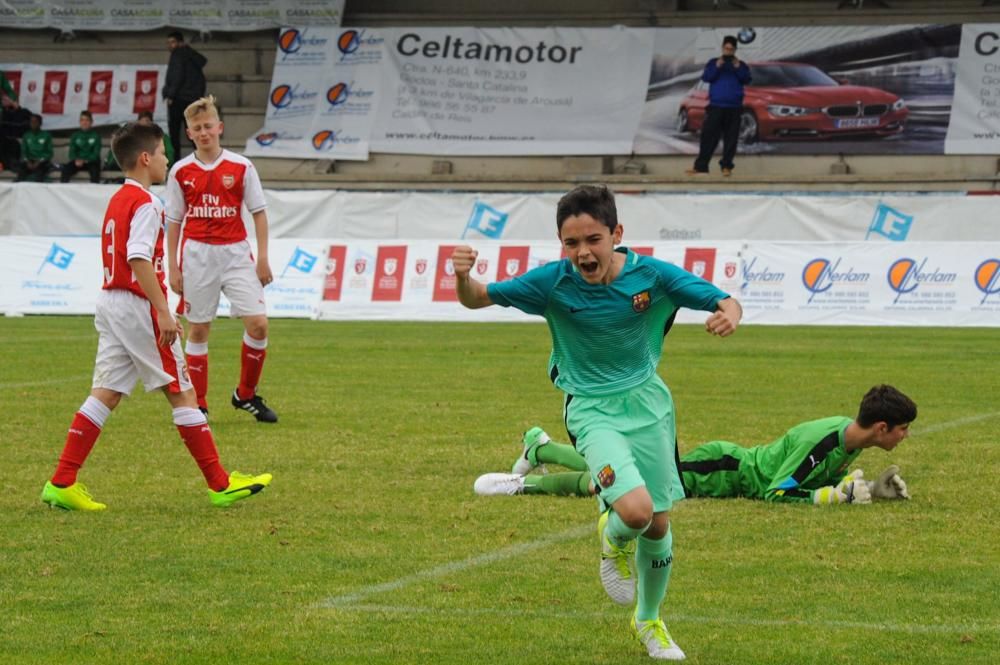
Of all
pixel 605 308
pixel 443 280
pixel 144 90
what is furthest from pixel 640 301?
pixel 144 90

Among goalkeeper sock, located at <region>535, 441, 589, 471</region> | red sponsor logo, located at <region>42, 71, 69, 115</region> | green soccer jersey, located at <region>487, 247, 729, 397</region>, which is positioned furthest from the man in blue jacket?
green soccer jersey, located at <region>487, 247, 729, 397</region>

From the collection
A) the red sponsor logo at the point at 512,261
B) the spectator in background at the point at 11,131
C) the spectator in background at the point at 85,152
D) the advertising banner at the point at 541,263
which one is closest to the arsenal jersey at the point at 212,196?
the advertising banner at the point at 541,263

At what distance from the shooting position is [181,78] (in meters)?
31.2

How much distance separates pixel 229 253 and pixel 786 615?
694 centimetres

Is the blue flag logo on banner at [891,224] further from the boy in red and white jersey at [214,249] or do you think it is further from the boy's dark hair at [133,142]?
the boy's dark hair at [133,142]

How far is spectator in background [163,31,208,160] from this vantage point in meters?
31.0

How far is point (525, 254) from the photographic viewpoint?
2322cm

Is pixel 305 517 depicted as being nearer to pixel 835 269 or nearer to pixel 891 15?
pixel 835 269

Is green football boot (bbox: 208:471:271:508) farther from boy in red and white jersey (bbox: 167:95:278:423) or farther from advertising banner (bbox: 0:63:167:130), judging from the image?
advertising banner (bbox: 0:63:167:130)

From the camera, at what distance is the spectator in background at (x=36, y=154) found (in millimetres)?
32781

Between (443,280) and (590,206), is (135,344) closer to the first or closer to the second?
(590,206)

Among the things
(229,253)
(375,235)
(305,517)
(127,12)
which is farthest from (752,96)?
(305,517)

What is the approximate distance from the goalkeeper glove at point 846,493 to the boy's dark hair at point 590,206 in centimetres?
335

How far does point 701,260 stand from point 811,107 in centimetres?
972
